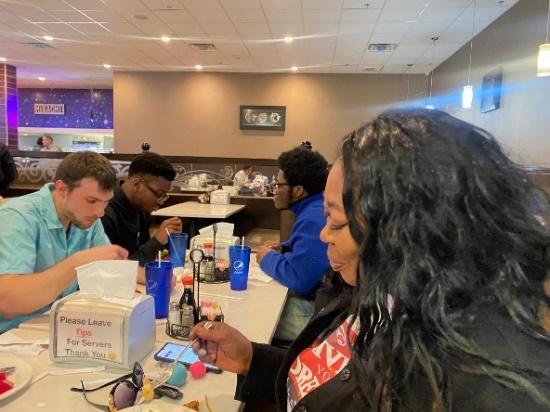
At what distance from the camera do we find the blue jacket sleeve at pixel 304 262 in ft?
6.15

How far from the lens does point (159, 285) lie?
1.37 m

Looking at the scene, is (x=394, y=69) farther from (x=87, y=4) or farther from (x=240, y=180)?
(x=87, y=4)

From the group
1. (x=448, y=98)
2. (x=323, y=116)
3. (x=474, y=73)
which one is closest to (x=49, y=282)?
(x=474, y=73)

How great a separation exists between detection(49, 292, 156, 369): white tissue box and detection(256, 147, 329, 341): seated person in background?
92 centimetres

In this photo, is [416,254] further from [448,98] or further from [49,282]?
[448,98]

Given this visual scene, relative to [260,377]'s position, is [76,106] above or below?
above

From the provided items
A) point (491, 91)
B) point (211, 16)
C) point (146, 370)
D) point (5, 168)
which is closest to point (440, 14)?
point (491, 91)

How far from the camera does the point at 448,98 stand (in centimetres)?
773

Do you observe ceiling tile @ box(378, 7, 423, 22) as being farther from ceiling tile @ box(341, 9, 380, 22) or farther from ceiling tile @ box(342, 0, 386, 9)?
ceiling tile @ box(342, 0, 386, 9)

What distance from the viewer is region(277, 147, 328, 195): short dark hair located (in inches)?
87.0

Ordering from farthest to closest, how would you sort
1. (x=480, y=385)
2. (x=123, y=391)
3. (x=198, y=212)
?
(x=198, y=212)
(x=123, y=391)
(x=480, y=385)

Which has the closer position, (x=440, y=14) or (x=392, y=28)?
(x=440, y=14)

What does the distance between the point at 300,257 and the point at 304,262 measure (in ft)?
0.09

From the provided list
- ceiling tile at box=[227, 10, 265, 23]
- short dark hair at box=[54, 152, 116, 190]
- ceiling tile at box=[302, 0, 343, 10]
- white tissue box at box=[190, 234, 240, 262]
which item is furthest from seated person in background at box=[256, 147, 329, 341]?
ceiling tile at box=[227, 10, 265, 23]
